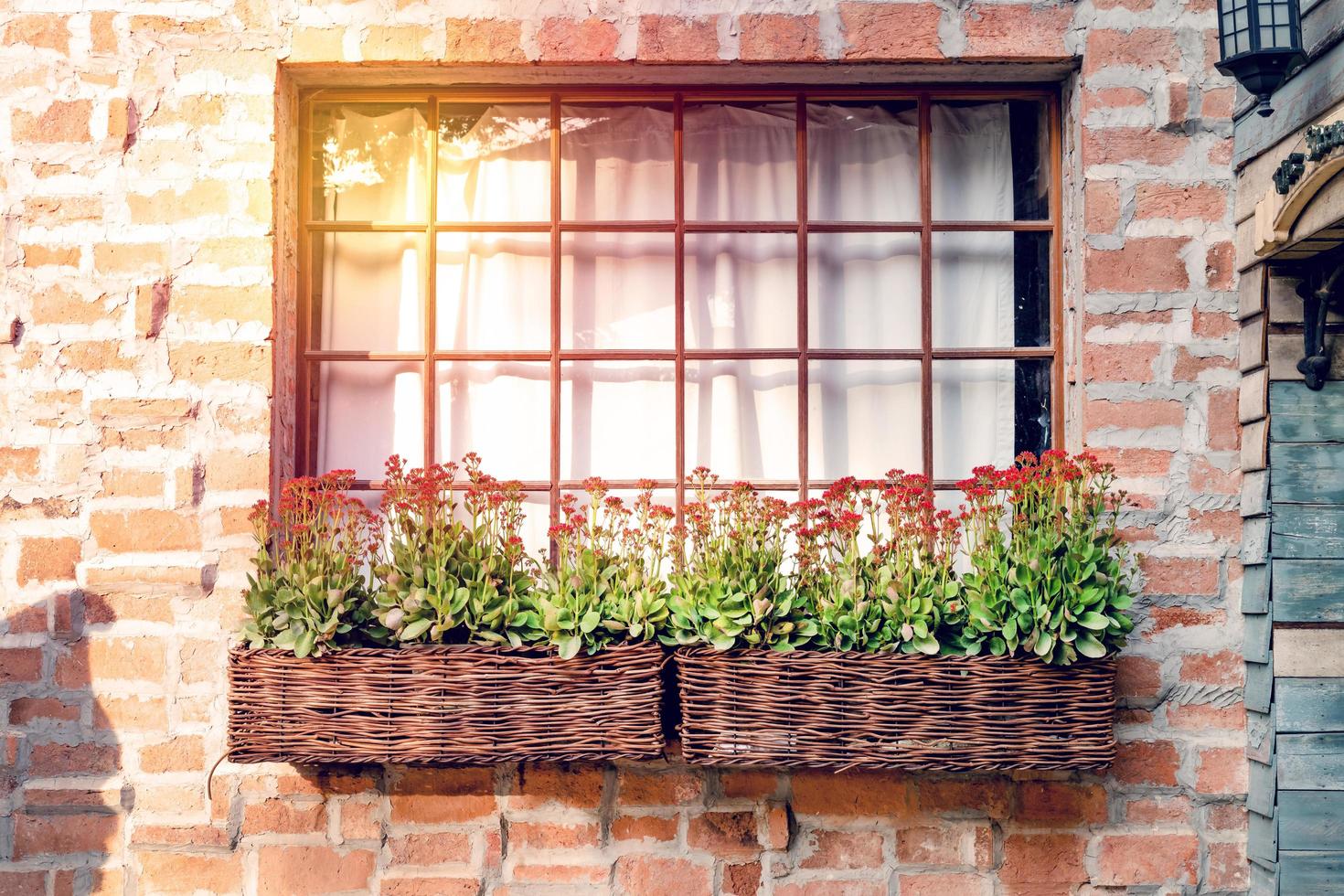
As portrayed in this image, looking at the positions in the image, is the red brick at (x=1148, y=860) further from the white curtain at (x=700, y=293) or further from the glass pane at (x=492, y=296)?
the glass pane at (x=492, y=296)

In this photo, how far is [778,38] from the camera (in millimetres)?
2633

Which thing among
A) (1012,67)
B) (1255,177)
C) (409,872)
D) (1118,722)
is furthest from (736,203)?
(409,872)

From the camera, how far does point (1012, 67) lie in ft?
8.82

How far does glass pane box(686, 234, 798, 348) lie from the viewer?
2.85m

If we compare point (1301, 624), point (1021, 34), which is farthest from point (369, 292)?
point (1301, 624)

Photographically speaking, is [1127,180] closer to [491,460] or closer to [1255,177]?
[1255,177]

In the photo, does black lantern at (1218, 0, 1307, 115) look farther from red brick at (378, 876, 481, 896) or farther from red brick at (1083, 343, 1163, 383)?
red brick at (378, 876, 481, 896)

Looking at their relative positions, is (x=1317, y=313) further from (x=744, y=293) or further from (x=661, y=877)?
(x=661, y=877)

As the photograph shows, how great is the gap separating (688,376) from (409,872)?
1358mm

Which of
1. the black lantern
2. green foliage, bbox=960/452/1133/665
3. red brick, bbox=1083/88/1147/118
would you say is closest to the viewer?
the black lantern

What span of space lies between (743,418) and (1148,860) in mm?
1389

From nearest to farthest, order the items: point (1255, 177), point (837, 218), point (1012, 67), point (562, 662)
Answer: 1. point (562, 662)
2. point (1255, 177)
3. point (1012, 67)
4. point (837, 218)

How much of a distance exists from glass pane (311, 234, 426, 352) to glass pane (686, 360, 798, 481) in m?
0.74

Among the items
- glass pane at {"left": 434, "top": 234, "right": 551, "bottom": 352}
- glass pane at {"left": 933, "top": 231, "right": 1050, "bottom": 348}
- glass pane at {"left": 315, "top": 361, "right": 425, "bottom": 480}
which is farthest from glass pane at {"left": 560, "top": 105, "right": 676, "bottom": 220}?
glass pane at {"left": 933, "top": 231, "right": 1050, "bottom": 348}
